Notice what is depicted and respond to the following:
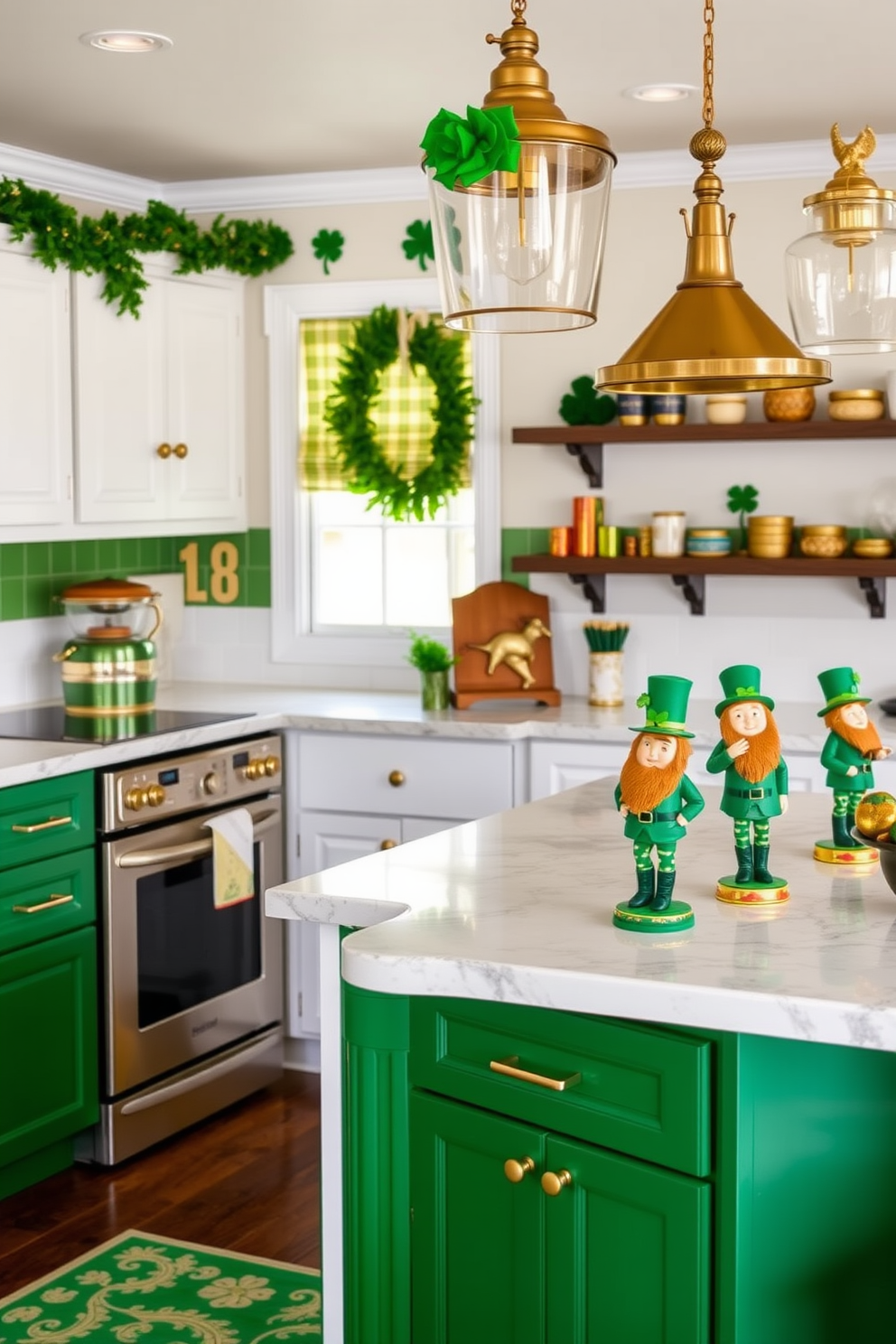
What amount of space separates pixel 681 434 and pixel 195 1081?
2152 mm

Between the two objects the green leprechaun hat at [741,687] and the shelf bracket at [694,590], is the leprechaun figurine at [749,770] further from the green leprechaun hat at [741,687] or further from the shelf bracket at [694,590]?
the shelf bracket at [694,590]

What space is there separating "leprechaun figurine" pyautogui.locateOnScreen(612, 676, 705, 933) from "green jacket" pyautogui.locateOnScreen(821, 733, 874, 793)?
1.37 ft

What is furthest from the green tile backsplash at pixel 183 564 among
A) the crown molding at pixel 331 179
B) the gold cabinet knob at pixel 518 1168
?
the gold cabinet knob at pixel 518 1168

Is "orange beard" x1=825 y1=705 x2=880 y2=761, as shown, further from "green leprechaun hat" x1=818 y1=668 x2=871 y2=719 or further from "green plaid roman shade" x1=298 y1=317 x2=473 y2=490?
"green plaid roman shade" x1=298 y1=317 x2=473 y2=490

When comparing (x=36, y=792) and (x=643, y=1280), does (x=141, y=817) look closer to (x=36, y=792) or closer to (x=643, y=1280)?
(x=36, y=792)

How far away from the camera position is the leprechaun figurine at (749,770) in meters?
2.21

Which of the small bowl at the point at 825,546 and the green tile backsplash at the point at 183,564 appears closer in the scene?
the small bowl at the point at 825,546

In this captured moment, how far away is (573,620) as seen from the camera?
4848mm

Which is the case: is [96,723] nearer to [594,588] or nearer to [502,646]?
[502,646]

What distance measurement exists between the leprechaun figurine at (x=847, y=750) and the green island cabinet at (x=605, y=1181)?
0.50m

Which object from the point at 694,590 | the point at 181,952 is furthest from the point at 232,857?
the point at 694,590

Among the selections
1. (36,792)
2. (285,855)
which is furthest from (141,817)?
(285,855)

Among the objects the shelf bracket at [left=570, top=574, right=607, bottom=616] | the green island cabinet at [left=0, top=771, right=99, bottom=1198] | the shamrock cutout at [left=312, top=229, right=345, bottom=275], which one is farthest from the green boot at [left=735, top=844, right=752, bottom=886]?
the shamrock cutout at [left=312, top=229, right=345, bottom=275]

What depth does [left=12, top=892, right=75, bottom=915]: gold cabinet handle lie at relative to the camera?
367cm
